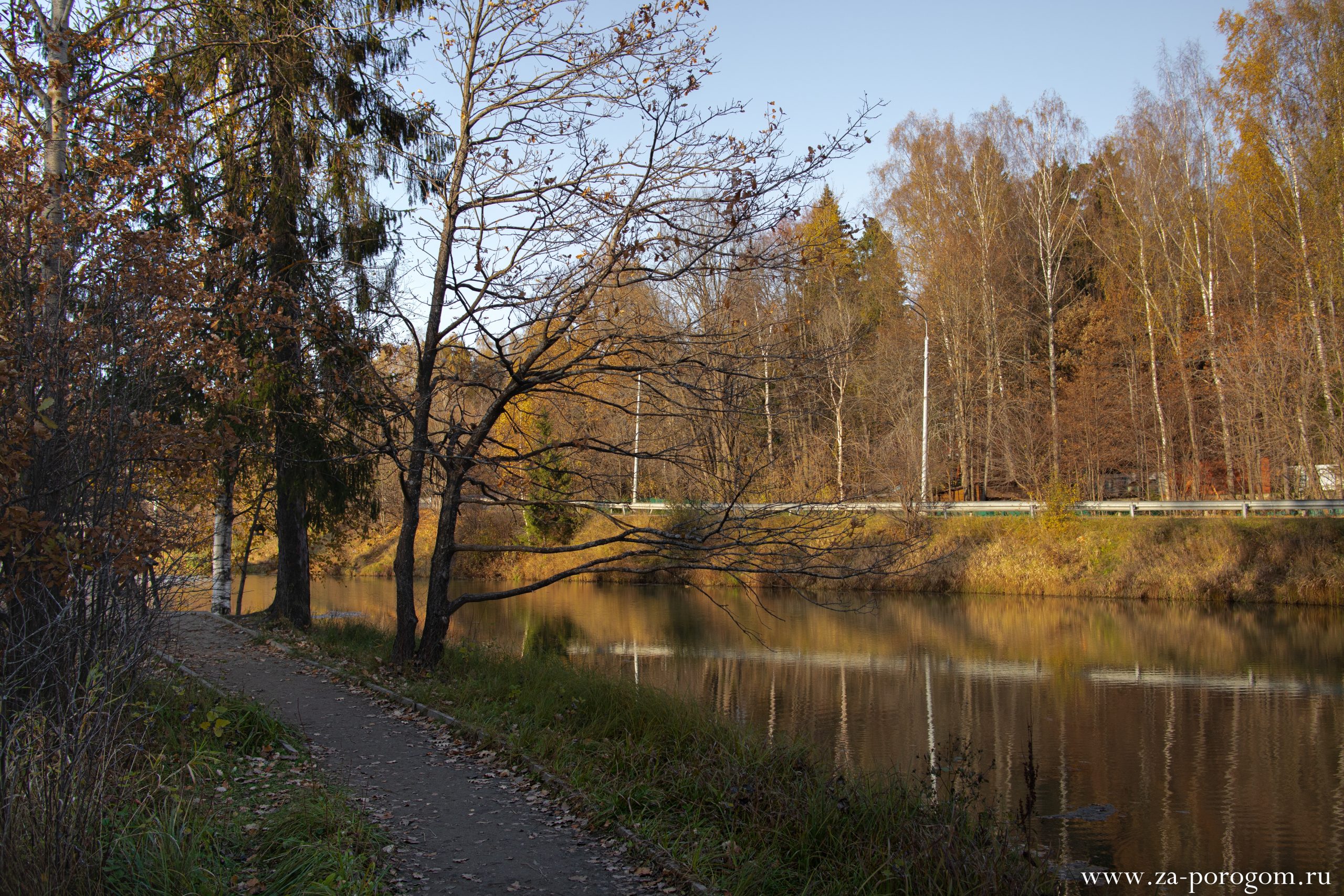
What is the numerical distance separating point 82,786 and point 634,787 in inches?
139

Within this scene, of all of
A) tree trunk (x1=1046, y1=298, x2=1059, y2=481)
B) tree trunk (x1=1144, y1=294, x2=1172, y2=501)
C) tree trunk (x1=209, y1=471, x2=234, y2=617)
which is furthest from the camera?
tree trunk (x1=1046, y1=298, x2=1059, y2=481)

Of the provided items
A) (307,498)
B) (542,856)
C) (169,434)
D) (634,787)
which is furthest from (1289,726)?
(307,498)

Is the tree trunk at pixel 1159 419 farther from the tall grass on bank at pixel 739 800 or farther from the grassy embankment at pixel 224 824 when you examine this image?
the grassy embankment at pixel 224 824

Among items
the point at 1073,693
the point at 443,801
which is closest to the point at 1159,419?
the point at 1073,693

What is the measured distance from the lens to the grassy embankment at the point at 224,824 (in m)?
4.54

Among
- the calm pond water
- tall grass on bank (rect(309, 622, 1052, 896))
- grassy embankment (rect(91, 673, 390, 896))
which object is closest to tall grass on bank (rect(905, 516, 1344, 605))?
the calm pond water

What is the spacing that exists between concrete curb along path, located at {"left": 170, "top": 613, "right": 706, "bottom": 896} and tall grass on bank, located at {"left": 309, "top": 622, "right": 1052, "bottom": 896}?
0.89 feet

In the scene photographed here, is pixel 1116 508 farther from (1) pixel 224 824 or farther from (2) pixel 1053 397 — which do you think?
(1) pixel 224 824

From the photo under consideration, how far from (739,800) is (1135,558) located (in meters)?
22.7

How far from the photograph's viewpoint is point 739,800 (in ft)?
21.3

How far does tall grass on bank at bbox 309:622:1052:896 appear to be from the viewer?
18.4ft

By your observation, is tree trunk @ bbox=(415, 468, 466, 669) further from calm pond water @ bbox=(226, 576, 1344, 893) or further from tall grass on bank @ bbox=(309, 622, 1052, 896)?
calm pond water @ bbox=(226, 576, 1344, 893)

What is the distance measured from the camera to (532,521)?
104 ft

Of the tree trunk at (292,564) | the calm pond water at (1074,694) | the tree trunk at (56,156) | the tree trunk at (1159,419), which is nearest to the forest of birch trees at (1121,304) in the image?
the tree trunk at (1159,419)
